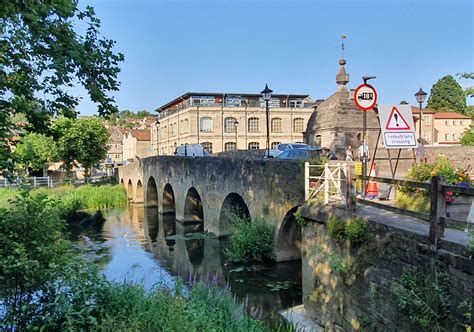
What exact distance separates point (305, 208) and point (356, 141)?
1629 centimetres

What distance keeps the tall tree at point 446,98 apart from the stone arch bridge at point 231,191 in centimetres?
5956

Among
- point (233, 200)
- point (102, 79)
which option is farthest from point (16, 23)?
point (233, 200)

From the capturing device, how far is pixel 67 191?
114 ft

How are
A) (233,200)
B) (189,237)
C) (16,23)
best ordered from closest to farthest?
(16,23) < (233,200) < (189,237)

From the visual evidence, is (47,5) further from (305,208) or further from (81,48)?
(305,208)

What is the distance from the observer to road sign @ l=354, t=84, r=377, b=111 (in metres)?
8.88

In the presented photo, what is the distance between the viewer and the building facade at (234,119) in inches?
1965

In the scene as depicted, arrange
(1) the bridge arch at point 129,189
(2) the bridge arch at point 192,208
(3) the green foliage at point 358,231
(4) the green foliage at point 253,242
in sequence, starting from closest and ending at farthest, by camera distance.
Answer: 1. (3) the green foliage at point 358,231
2. (4) the green foliage at point 253,242
3. (2) the bridge arch at point 192,208
4. (1) the bridge arch at point 129,189

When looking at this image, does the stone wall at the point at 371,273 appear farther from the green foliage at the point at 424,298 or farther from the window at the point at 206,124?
the window at the point at 206,124

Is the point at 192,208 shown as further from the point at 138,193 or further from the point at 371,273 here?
the point at 371,273

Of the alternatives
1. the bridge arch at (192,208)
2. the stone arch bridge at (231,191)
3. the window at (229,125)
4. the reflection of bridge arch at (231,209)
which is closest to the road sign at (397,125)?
the stone arch bridge at (231,191)

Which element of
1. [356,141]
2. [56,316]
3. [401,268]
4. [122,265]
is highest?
[356,141]

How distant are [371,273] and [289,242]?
7.40 metres

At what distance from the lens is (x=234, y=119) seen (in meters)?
50.4
